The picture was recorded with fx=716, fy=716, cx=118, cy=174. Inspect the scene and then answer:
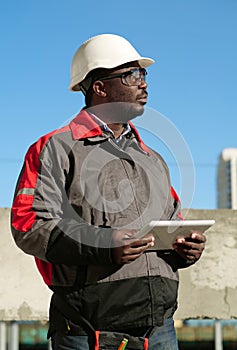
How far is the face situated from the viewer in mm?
2498

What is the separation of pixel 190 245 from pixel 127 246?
30cm

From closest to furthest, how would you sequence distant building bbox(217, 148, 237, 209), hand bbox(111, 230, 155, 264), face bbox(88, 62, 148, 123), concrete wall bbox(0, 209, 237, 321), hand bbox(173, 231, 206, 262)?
hand bbox(111, 230, 155, 264) → hand bbox(173, 231, 206, 262) → face bbox(88, 62, 148, 123) → concrete wall bbox(0, 209, 237, 321) → distant building bbox(217, 148, 237, 209)

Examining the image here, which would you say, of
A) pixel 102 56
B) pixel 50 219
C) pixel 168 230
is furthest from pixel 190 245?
pixel 102 56

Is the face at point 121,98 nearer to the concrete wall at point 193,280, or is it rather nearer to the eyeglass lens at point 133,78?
the eyeglass lens at point 133,78

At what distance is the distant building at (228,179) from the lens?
85.4 meters

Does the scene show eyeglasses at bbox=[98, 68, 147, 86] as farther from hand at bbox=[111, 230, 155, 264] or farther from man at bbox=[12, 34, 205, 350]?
hand at bbox=[111, 230, 155, 264]

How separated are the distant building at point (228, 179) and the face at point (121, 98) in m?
83.0

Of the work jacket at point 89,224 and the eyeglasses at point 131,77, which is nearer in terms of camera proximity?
the work jacket at point 89,224

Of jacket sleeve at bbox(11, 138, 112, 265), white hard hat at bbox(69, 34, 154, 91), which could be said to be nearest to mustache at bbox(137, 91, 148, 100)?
white hard hat at bbox(69, 34, 154, 91)

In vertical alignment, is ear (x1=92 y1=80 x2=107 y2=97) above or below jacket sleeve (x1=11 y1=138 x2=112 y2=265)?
above

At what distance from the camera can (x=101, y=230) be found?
2.21 metres

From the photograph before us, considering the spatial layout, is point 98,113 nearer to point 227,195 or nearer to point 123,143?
Answer: point 123,143

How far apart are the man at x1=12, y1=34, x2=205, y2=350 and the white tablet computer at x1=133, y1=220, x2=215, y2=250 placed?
3 cm

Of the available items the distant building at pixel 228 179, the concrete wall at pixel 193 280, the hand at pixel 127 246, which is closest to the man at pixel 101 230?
the hand at pixel 127 246
